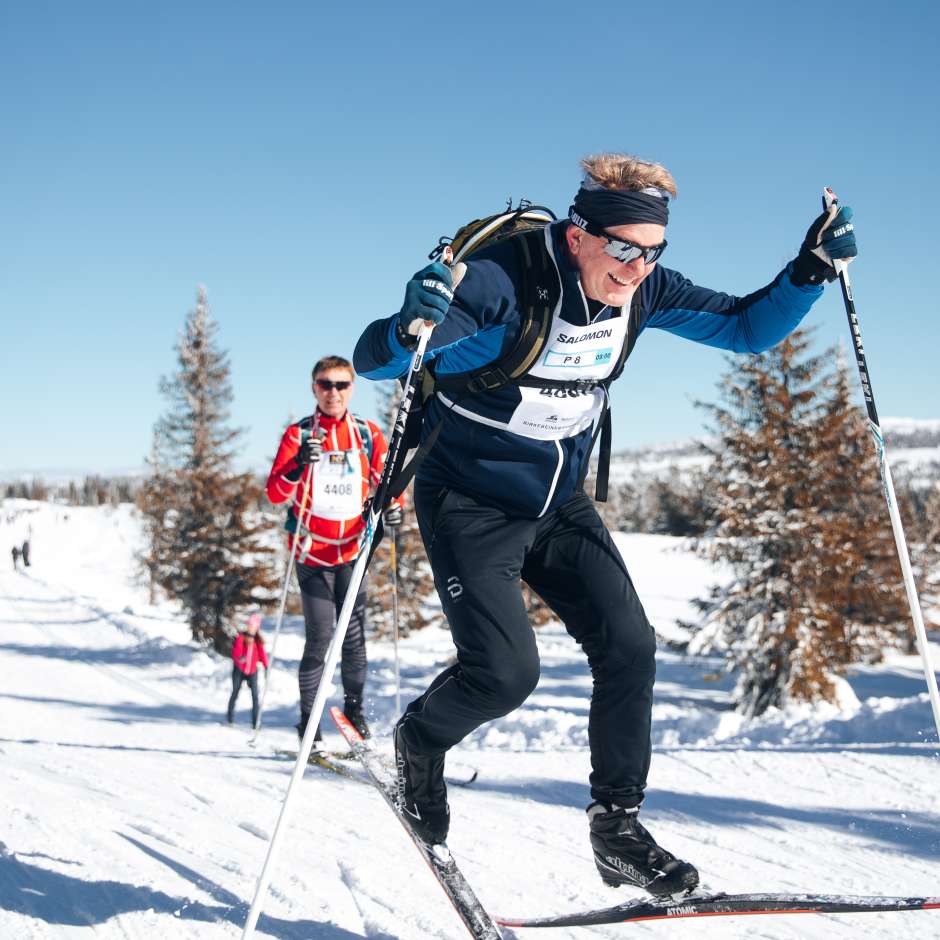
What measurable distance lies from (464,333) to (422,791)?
2.00m

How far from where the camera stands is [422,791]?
132 inches

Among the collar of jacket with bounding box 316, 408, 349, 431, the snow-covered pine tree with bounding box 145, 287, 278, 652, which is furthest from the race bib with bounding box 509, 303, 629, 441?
the snow-covered pine tree with bounding box 145, 287, 278, 652

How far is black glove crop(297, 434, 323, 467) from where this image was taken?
250 inches

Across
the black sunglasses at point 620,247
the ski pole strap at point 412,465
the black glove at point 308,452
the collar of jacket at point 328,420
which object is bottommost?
the ski pole strap at point 412,465

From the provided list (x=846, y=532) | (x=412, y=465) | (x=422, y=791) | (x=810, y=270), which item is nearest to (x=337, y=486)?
(x=422, y=791)

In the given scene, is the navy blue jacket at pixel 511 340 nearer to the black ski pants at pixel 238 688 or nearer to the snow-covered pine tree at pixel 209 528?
the black ski pants at pixel 238 688

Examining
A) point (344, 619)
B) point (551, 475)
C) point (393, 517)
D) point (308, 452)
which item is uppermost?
point (308, 452)

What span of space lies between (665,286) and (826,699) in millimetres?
17300

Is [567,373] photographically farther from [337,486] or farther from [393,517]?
[337,486]

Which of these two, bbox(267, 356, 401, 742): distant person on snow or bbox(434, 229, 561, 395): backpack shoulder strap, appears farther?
bbox(267, 356, 401, 742): distant person on snow

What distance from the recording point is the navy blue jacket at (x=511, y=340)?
273 centimetres

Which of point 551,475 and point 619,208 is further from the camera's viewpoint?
point 551,475

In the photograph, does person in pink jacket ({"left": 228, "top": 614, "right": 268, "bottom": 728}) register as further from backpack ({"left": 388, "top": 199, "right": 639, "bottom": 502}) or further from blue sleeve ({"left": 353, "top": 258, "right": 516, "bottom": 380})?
blue sleeve ({"left": 353, "top": 258, "right": 516, "bottom": 380})

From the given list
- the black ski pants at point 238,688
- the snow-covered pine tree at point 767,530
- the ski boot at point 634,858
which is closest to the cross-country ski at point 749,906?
the ski boot at point 634,858
